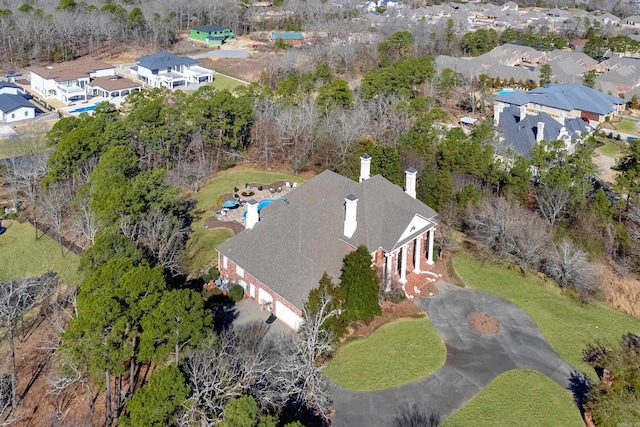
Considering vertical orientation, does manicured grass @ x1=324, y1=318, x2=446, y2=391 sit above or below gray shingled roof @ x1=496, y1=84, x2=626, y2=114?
below

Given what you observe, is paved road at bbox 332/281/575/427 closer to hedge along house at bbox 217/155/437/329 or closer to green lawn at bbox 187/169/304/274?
hedge along house at bbox 217/155/437/329

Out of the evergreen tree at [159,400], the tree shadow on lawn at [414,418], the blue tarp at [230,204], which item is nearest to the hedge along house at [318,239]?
the tree shadow on lawn at [414,418]

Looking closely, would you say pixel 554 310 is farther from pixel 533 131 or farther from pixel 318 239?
pixel 533 131

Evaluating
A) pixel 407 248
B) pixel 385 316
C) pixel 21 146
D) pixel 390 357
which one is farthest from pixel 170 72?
pixel 390 357

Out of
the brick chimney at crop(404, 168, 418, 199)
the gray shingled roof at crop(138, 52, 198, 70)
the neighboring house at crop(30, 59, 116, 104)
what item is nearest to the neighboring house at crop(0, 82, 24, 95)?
the neighboring house at crop(30, 59, 116, 104)

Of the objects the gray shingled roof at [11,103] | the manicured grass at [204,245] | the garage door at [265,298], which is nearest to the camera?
the garage door at [265,298]

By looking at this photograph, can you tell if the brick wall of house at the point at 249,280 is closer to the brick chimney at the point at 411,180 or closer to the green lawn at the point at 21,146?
the brick chimney at the point at 411,180
